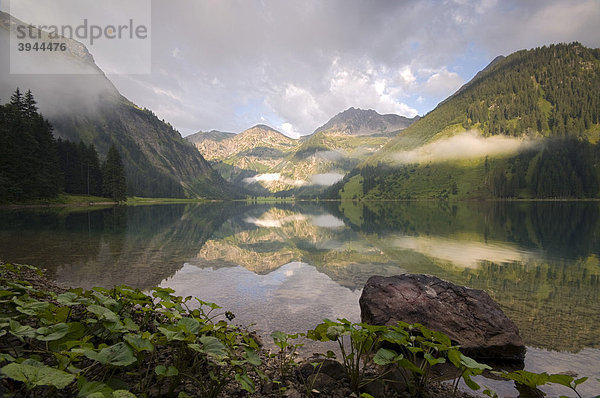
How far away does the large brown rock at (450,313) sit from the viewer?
335 inches

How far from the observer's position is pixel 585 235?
33312 millimetres

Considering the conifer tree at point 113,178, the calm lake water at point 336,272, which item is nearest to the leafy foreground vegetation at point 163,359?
the calm lake water at point 336,272

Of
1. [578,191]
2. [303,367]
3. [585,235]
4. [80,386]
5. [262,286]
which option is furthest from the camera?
[578,191]

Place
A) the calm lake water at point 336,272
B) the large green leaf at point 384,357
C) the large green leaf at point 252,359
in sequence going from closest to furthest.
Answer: the large green leaf at point 252,359 < the large green leaf at point 384,357 < the calm lake water at point 336,272

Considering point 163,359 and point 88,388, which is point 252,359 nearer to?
point 88,388

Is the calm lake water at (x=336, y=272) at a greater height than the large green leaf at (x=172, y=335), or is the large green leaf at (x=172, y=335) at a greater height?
the large green leaf at (x=172, y=335)

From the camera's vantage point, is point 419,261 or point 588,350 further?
point 419,261

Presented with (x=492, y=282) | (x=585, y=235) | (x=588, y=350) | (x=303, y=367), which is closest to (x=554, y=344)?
(x=588, y=350)

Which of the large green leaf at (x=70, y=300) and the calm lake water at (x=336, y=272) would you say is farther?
the calm lake water at (x=336, y=272)

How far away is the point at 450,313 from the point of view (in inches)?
364

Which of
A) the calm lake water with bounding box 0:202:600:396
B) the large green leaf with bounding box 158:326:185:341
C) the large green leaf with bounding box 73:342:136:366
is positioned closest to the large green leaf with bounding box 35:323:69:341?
the large green leaf with bounding box 73:342:136:366

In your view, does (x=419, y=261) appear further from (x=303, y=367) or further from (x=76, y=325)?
(x=76, y=325)

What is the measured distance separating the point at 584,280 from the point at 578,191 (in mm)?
227398

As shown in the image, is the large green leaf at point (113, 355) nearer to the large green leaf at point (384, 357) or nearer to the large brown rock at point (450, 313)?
the large green leaf at point (384, 357)
